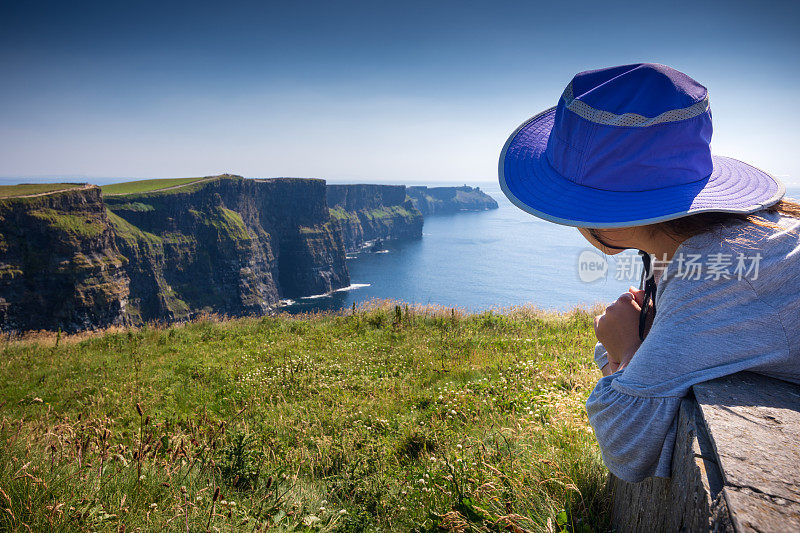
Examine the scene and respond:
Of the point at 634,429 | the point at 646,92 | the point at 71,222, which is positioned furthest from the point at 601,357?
the point at 71,222

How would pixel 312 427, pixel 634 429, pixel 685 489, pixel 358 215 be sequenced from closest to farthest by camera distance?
pixel 685 489
pixel 634 429
pixel 312 427
pixel 358 215

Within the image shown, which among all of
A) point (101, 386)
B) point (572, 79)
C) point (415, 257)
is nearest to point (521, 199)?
point (572, 79)

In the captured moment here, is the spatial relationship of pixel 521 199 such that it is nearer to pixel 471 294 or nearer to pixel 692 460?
pixel 692 460

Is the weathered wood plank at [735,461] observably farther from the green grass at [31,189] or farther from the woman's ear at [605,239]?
the green grass at [31,189]

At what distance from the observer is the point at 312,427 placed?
17.0 ft

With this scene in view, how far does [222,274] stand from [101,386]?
4009 inches

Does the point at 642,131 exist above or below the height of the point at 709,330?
above

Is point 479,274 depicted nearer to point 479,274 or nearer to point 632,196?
point 479,274

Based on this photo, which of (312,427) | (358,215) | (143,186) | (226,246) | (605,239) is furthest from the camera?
(358,215)

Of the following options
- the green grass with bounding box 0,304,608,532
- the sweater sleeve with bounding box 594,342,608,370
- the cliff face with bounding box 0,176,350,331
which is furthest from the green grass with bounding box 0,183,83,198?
the sweater sleeve with bounding box 594,342,608,370

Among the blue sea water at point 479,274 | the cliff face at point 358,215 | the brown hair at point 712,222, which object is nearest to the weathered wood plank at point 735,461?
the brown hair at point 712,222

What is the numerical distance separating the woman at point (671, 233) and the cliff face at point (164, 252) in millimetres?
63664

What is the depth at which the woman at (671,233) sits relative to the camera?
1330 mm

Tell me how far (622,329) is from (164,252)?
344 feet
